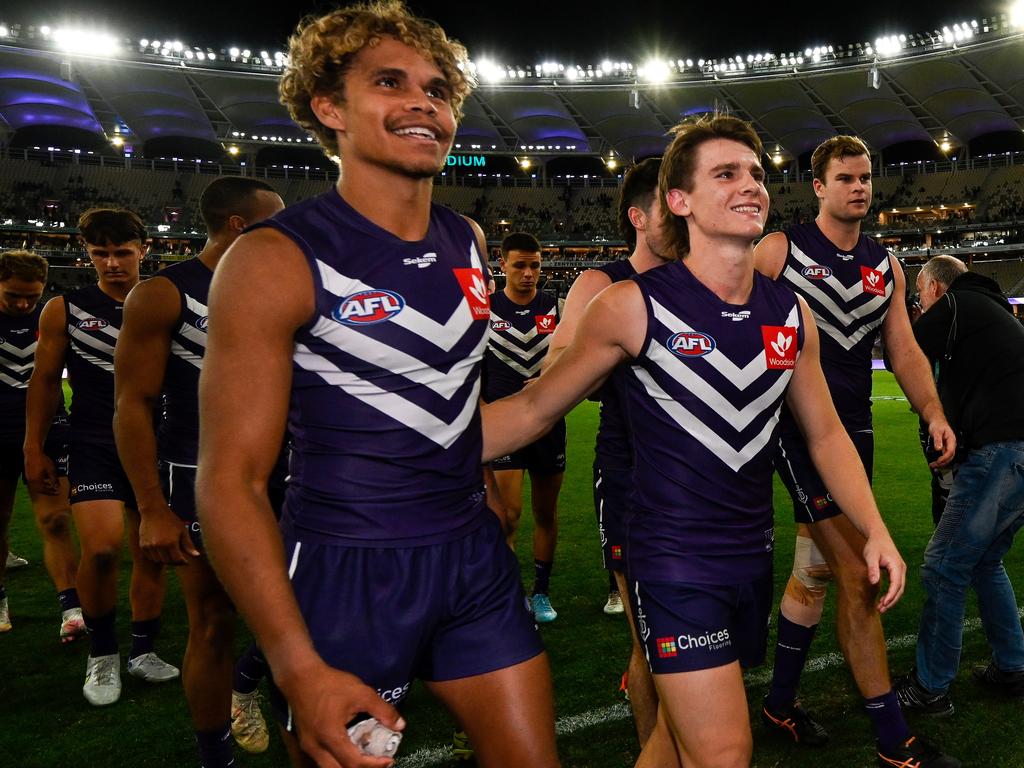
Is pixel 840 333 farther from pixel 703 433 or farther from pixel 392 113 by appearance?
pixel 392 113

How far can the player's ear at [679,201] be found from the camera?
289 centimetres

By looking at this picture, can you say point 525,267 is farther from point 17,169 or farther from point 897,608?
point 17,169

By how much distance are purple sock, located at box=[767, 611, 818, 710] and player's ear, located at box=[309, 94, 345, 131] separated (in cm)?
299

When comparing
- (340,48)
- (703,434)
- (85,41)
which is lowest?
(703,434)

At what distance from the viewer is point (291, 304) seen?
5.95 feet

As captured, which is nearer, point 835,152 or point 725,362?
point 725,362

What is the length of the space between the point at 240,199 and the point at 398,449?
7.16 ft

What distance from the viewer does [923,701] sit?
3.98m

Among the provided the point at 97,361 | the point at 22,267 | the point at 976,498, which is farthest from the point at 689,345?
the point at 22,267

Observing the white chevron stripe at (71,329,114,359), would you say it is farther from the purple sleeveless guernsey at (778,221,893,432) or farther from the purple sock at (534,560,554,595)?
the purple sleeveless guernsey at (778,221,893,432)

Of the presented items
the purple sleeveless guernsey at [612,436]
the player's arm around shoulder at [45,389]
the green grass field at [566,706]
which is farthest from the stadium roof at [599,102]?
the purple sleeveless guernsey at [612,436]

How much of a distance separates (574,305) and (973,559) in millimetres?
2300

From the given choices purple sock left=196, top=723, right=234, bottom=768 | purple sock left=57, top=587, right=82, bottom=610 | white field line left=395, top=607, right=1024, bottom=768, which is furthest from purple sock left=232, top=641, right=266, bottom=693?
purple sock left=57, top=587, right=82, bottom=610

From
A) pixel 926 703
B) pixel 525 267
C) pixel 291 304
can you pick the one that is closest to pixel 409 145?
pixel 291 304
